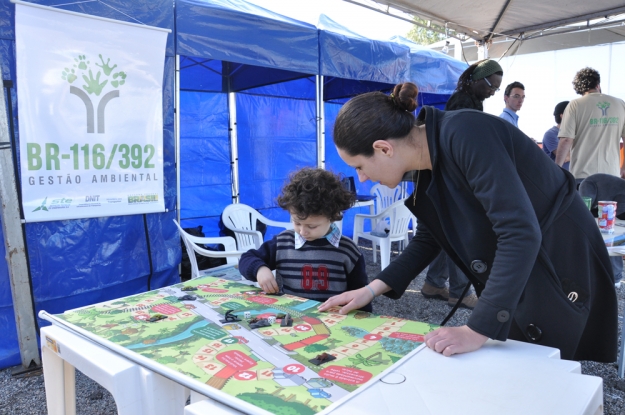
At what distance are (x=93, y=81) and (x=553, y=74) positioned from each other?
10.6m

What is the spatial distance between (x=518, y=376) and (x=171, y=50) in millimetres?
3253

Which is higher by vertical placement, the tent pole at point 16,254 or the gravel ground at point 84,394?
the tent pole at point 16,254

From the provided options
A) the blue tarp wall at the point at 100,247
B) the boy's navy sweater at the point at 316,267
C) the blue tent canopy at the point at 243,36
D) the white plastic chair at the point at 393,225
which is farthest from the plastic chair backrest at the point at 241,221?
the boy's navy sweater at the point at 316,267

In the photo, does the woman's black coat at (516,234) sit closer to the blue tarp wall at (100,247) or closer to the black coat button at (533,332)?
the black coat button at (533,332)

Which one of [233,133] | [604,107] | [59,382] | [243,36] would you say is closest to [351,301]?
[59,382]

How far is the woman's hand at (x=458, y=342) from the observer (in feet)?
3.33

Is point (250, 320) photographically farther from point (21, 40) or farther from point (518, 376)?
point (21, 40)

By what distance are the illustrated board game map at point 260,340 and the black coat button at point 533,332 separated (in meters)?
0.25

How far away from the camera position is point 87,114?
2.95 m

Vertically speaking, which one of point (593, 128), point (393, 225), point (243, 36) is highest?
point (243, 36)

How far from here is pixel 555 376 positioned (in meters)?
0.90

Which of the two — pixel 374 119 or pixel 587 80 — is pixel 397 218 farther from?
pixel 374 119

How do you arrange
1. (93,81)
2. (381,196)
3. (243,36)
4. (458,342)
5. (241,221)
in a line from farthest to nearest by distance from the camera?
(381,196) < (241,221) < (243,36) < (93,81) < (458,342)

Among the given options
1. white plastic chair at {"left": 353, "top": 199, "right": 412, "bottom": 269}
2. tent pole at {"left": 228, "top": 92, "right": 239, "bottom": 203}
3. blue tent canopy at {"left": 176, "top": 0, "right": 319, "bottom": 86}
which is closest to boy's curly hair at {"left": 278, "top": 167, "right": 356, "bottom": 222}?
blue tent canopy at {"left": 176, "top": 0, "right": 319, "bottom": 86}
